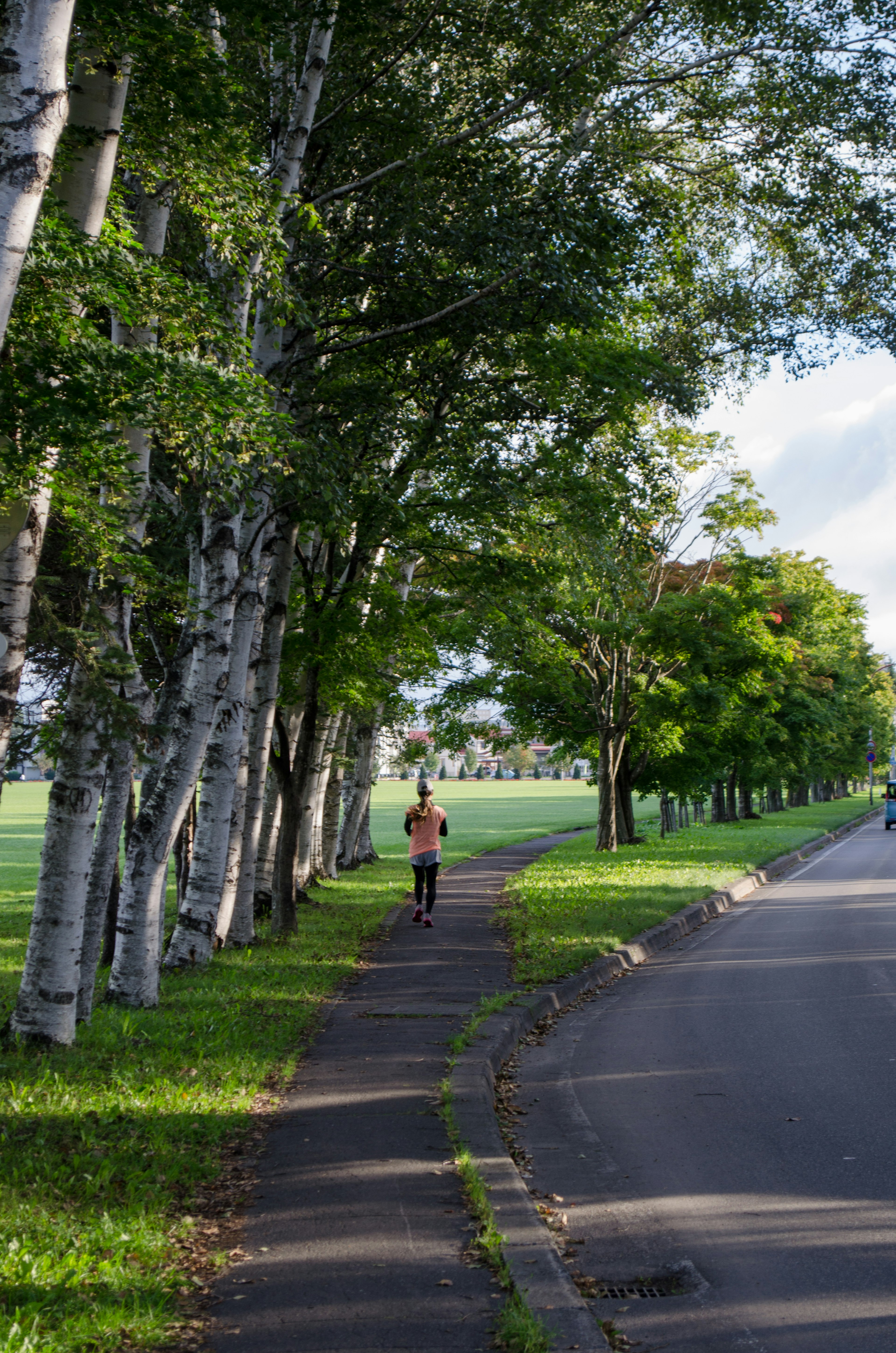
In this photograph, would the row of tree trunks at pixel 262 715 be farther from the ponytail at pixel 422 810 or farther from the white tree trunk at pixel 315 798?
the white tree trunk at pixel 315 798

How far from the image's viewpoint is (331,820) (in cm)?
2262

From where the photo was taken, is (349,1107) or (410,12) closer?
(349,1107)

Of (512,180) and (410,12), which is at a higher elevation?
(410,12)

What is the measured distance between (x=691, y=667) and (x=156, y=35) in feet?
78.2

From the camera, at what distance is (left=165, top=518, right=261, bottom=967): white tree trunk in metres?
10.8

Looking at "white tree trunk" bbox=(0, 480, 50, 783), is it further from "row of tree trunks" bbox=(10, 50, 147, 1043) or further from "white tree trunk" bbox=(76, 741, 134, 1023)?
"white tree trunk" bbox=(76, 741, 134, 1023)

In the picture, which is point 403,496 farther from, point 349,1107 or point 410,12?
point 349,1107

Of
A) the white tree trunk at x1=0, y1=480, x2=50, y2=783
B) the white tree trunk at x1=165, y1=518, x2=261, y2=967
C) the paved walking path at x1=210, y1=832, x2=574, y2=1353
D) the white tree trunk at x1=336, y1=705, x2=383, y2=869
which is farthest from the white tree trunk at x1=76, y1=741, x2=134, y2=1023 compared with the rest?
the white tree trunk at x1=336, y1=705, x2=383, y2=869

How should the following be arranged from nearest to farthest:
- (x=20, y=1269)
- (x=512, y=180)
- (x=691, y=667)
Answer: (x=20, y=1269)
(x=512, y=180)
(x=691, y=667)

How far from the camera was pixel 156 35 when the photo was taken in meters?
6.09

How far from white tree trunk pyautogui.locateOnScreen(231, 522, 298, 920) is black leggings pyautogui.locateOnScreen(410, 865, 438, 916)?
239 centimetres

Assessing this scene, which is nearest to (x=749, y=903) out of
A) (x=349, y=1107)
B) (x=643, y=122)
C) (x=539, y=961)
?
(x=539, y=961)

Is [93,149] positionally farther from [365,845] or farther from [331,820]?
[365,845]

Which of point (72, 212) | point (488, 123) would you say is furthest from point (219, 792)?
point (488, 123)
